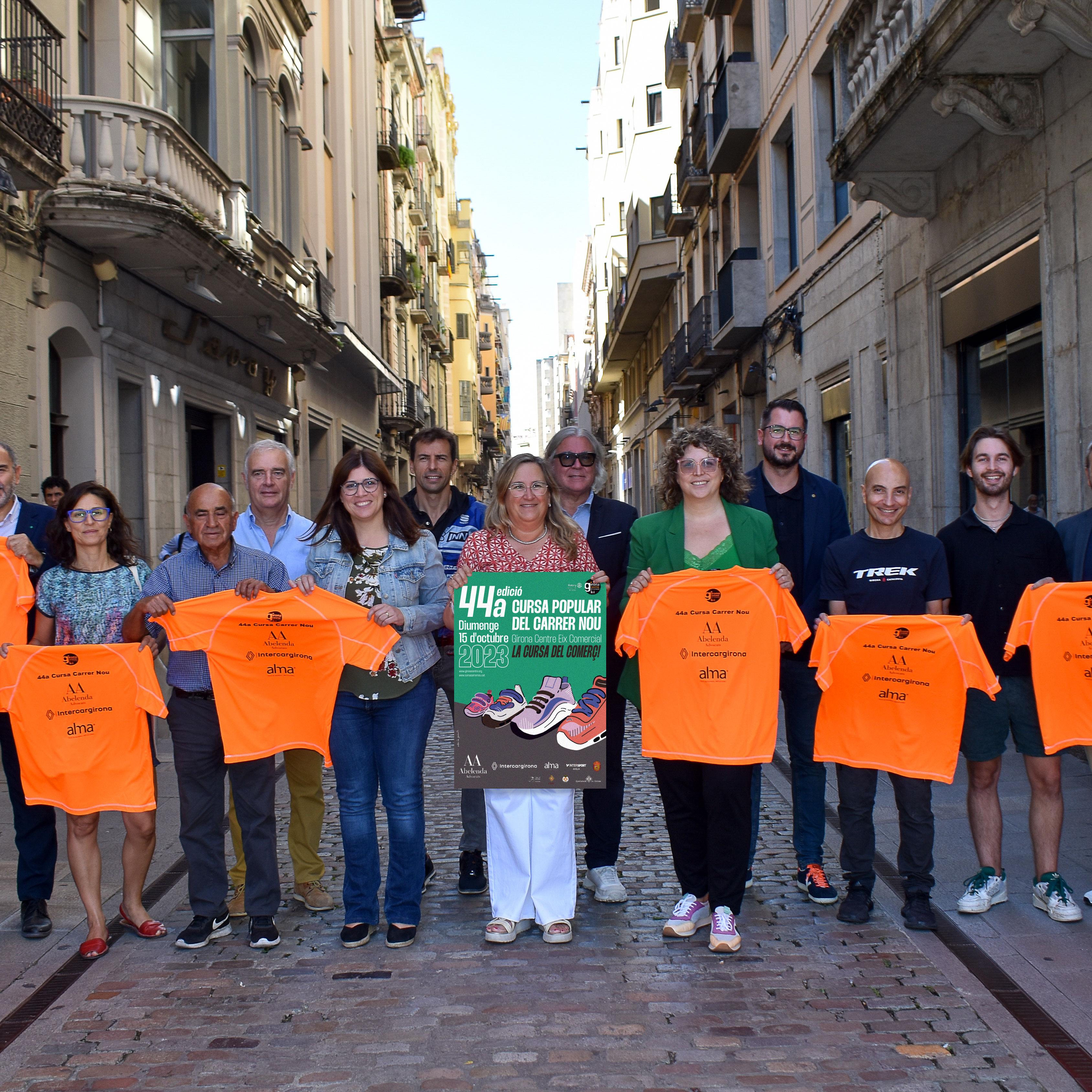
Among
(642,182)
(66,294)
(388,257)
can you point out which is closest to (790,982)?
(66,294)

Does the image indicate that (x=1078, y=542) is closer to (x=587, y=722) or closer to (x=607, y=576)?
(x=607, y=576)

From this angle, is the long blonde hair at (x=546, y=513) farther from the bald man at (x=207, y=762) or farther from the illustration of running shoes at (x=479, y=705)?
the bald man at (x=207, y=762)

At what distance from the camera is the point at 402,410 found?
34.3m

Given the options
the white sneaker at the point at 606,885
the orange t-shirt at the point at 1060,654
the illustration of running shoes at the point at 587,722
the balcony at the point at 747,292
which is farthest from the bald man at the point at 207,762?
the balcony at the point at 747,292

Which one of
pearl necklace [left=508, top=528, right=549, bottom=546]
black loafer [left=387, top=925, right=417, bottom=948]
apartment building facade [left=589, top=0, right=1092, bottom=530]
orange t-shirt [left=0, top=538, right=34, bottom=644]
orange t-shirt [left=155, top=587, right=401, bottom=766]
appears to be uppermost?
apartment building facade [left=589, top=0, right=1092, bottom=530]

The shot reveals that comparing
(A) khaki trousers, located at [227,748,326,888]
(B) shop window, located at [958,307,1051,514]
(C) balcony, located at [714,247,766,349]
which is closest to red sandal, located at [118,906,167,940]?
(A) khaki trousers, located at [227,748,326,888]

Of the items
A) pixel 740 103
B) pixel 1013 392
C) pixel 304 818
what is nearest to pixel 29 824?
pixel 304 818

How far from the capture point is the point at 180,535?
16.2 feet

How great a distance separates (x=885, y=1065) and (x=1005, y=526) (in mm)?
2436

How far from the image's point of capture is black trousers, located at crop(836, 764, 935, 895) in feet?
15.6

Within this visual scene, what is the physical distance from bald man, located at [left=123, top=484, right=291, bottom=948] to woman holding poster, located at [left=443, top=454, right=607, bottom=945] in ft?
3.11

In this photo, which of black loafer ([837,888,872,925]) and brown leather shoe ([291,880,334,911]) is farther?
brown leather shoe ([291,880,334,911])

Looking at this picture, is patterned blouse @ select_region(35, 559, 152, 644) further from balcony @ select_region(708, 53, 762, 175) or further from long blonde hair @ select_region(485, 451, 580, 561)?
balcony @ select_region(708, 53, 762, 175)

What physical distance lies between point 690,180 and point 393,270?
11.0m
